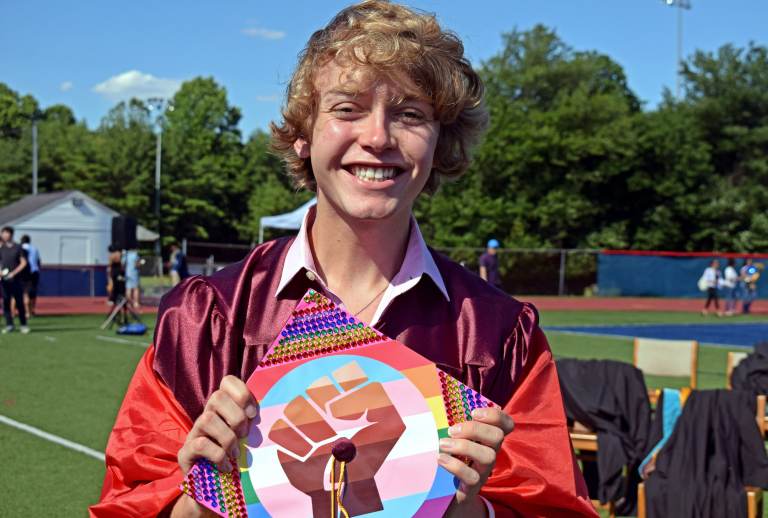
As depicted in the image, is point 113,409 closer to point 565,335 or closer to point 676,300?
point 565,335

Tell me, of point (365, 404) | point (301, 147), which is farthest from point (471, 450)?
point (301, 147)

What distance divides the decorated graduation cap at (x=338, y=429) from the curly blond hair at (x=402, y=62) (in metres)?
0.48

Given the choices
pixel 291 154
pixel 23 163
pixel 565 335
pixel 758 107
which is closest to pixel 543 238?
pixel 758 107

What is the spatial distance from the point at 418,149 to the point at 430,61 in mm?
179

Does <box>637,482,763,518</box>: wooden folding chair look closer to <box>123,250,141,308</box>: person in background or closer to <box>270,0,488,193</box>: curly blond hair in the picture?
<box>270,0,488,193</box>: curly blond hair

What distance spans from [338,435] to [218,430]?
20 centimetres

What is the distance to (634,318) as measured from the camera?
28.3 metres

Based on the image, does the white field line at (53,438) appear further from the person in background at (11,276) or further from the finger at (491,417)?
the person in background at (11,276)

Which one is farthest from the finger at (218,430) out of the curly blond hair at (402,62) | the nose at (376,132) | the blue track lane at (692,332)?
the blue track lane at (692,332)

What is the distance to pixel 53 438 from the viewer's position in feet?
29.4

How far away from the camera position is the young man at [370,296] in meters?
1.90

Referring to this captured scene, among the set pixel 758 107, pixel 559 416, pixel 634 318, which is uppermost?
pixel 758 107

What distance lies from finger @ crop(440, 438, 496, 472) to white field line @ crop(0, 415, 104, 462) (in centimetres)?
694

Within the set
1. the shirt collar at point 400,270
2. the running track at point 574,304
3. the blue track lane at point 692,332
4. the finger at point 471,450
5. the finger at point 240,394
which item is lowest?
the running track at point 574,304
